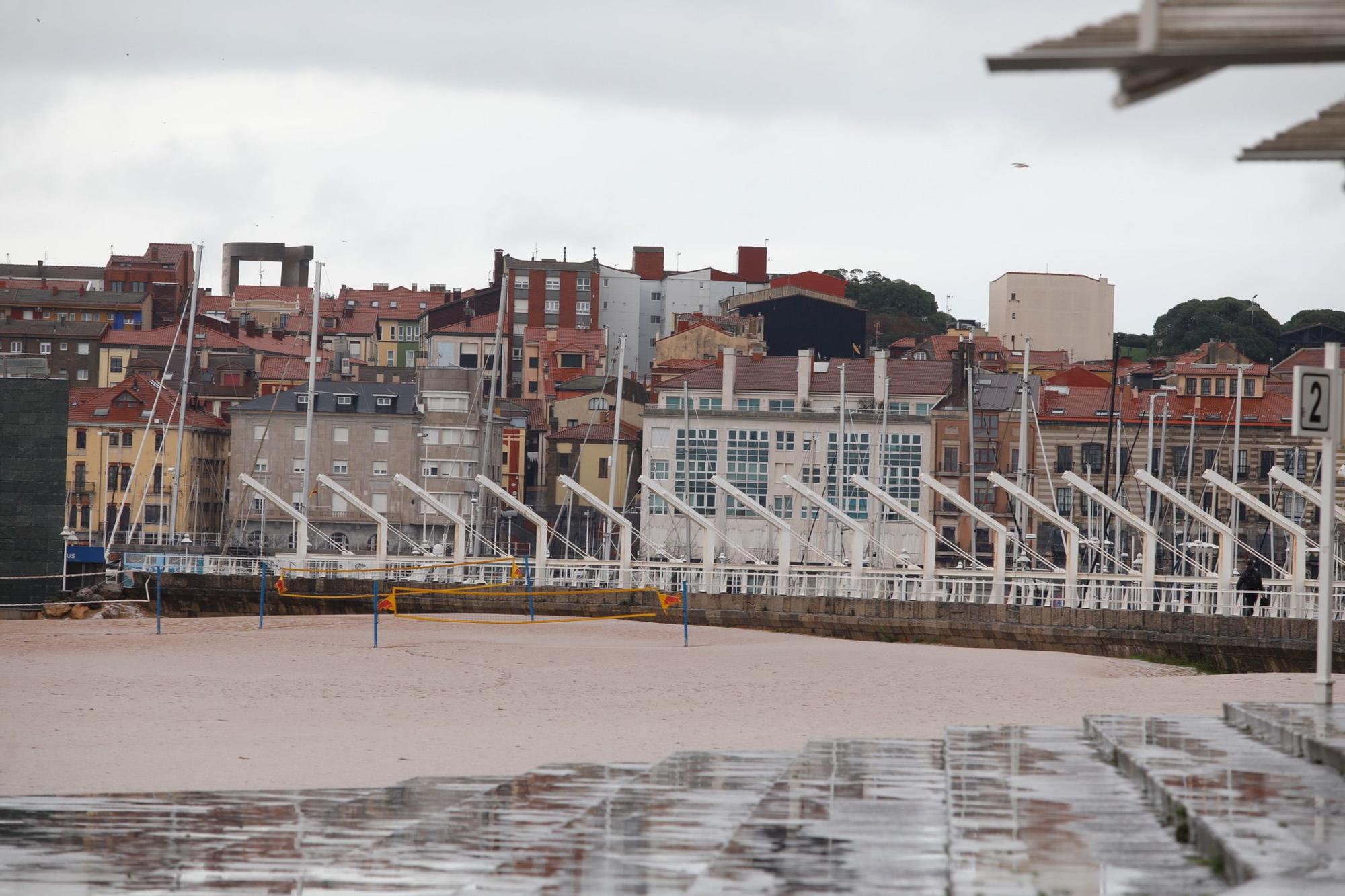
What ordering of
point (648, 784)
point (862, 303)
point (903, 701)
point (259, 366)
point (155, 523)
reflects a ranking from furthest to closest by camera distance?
point (862, 303) < point (259, 366) < point (155, 523) < point (903, 701) < point (648, 784)

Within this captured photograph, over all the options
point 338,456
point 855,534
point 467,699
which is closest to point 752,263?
point 338,456

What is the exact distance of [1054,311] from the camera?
4353 inches

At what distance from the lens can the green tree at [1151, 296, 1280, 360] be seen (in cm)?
11812

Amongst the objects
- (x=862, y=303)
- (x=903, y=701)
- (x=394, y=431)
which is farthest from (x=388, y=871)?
(x=862, y=303)

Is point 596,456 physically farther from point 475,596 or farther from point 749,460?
point 475,596

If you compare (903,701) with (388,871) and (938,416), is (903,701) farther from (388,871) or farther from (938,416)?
(938,416)

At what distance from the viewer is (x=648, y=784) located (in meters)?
10.4

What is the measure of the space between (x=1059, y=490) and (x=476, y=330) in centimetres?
4772

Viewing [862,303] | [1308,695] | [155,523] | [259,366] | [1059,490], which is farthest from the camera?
[862,303]

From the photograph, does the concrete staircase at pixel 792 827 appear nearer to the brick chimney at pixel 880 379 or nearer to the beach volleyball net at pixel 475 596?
the beach volleyball net at pixel 475 596

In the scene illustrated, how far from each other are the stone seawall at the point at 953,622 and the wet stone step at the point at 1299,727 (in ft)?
57.6

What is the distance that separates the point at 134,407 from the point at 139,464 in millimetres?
4762

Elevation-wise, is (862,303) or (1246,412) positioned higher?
(862,303)

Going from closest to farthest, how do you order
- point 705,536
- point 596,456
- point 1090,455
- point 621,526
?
point 705,536
point 621,526
point 1090,455
point 596,456
